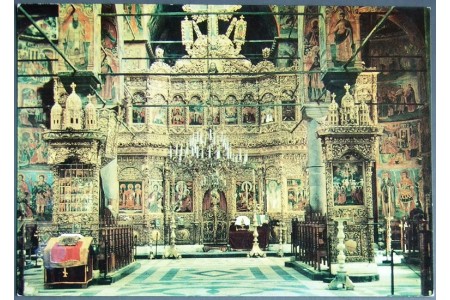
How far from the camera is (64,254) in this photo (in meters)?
9.61

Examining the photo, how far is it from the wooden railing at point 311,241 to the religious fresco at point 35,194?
378 cm

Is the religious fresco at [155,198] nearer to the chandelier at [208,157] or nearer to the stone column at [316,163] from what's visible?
the chandelier at [208,157]

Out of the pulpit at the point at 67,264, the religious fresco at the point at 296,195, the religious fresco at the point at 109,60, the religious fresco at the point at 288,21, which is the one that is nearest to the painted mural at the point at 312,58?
the religious fresco at the point at 288,21

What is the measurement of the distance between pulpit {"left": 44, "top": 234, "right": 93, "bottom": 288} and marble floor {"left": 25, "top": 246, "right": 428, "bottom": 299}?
128 mm

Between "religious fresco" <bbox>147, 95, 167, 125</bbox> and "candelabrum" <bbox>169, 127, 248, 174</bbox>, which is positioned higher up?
"religious fresco" <bbox>147, 95, 167, 125</bbox>

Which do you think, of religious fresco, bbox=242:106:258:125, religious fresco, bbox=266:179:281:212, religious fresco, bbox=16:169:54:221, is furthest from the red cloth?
religious fresco, bbox=242:106:258:125

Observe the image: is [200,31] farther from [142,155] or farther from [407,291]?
[407,291]

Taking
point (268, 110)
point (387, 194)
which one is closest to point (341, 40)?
point (268, 110)

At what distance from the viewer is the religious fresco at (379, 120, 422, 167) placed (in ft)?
33.7

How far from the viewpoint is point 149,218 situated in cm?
1048

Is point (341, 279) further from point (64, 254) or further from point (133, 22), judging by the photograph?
point (133, 22)

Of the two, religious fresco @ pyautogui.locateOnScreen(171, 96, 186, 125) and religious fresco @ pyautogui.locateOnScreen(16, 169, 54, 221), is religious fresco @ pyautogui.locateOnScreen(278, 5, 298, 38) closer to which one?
religious fresco @ pyautogui.locateOnScreen(171, 96, 186, 125)

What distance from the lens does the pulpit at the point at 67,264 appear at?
9.59 metres

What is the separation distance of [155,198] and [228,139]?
148 centimetres
